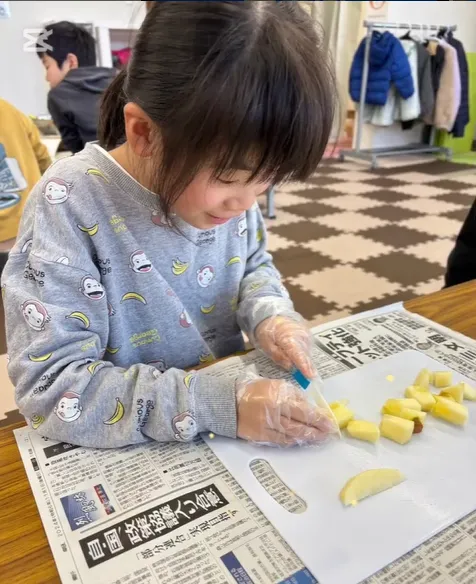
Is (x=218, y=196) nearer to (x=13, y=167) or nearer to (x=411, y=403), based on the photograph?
(x=411, y=403)

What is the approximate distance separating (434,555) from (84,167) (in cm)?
56

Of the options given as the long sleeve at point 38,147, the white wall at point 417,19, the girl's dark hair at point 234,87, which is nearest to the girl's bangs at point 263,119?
the girl's dark hair at point 234,87

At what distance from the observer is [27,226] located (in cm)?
61

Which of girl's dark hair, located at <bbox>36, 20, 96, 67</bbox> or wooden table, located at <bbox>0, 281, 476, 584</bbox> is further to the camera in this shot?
girl's dark hair, located at <bbox>36, 20, 96, 67</bbox>

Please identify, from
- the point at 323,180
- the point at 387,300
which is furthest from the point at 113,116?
the point at 323,180

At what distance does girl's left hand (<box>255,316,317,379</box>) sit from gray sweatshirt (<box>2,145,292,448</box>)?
0.03m

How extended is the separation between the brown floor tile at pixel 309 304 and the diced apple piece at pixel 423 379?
44.8 inches

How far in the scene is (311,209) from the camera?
3.05 metres

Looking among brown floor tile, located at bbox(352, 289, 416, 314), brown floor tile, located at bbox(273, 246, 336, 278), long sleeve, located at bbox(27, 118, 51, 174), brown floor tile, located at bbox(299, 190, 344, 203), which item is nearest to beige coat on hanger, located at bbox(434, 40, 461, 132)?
brown floor tile, located at bbox(299, 190, 344, 203)

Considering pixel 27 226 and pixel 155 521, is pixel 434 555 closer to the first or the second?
pixel 155 521

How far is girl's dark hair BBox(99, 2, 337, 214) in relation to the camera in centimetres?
44

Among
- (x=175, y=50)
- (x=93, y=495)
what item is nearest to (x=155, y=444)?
(x=93, y=495)

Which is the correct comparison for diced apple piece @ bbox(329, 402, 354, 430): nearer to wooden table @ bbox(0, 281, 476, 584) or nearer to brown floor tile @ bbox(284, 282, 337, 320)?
wooden table @ bbox(0, 281, 476, 584)

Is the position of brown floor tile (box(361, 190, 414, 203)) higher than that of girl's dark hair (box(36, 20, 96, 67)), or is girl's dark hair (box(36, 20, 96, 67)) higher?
girl's dark hair (box(36, 20, 96, 67))
